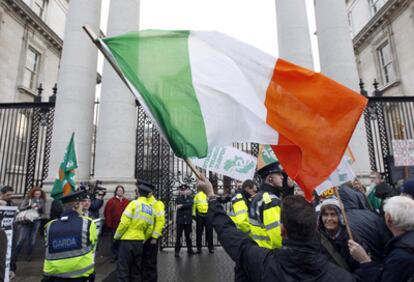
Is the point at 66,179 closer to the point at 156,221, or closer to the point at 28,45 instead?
the point at 156,221

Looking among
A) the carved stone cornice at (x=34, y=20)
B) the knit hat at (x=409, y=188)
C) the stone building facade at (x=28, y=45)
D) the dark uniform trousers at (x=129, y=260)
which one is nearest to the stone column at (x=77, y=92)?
the dark uniform trousers at (x=129, y=260)

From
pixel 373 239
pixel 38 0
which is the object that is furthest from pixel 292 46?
pixel 38 0

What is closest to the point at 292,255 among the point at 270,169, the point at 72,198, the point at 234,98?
the point at 234,98

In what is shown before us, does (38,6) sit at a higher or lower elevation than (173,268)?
higher

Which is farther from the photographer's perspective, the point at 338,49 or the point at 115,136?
the point at 338,49

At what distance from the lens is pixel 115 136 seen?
8.50 meters

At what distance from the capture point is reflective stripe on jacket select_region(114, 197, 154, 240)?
5.42 meters

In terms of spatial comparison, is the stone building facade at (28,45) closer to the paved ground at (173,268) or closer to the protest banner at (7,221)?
the paved ground at (173,268)

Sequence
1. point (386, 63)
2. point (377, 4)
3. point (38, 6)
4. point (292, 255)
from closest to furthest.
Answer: point (292, 255) < point (386, 63) < point (38, 6) < point (377, 4)

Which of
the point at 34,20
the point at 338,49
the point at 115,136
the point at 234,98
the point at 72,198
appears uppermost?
the point at 34,20

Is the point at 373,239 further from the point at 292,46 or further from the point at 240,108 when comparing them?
the point at 292,46

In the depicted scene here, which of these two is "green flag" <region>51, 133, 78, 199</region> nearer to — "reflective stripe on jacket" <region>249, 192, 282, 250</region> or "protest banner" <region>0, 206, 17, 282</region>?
"protest banner" <region>0, 206, 17, 282</region>

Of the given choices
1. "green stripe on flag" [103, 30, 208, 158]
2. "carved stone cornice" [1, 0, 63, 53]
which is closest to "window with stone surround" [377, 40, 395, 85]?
"green stripe on flag" [103, 30, 208, 158]

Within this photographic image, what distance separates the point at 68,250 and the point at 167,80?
90.1 inches
